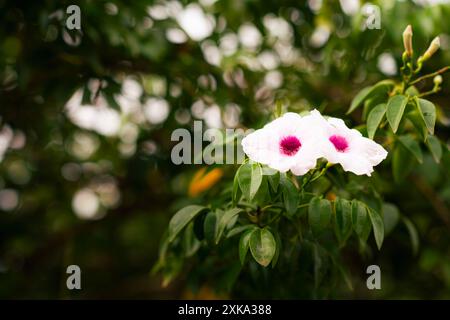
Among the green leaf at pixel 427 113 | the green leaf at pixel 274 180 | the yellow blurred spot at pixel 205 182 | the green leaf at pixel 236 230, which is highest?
the green leaf at pixel 427 113

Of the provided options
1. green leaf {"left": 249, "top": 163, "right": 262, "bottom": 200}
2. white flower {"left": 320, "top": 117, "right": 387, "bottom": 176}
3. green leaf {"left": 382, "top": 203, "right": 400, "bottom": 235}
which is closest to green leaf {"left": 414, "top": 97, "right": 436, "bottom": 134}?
white flower {"left": 320, "top": 117, "right": 387, "bottom": 176}

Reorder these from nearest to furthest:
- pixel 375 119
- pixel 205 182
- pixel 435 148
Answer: pixel 375 119
pixel 435 148
pixel 205 182

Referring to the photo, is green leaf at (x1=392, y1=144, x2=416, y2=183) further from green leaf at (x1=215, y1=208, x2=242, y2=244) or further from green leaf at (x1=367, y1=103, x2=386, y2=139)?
green leaf at (x1=215, y1=208, x2=242, y2=244)

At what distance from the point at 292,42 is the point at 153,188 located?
1.35m

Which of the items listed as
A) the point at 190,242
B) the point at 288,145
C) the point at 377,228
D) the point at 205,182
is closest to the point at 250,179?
the point at 288,145

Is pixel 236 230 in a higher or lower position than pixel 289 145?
Result: lower

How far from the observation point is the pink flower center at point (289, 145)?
1.20 m

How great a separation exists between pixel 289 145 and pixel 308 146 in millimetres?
68

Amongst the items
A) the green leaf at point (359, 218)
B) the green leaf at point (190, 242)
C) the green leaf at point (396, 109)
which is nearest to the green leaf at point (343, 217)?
the green leaf at point (359, 218)

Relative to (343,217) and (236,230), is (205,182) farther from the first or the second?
(343,217)

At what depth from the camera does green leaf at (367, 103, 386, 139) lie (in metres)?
1.38

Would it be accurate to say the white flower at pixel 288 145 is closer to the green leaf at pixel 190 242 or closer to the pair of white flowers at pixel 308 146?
the pair of white flowers at pixel 308 146

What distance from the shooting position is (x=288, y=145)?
1216 millimetres

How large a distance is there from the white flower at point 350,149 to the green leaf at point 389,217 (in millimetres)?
651
